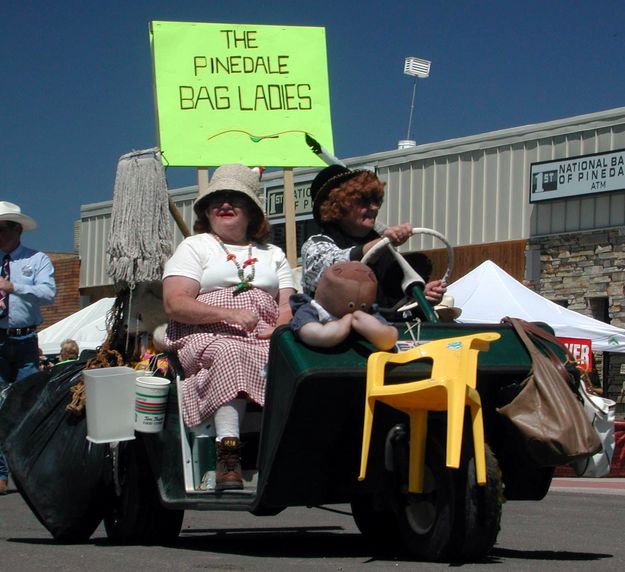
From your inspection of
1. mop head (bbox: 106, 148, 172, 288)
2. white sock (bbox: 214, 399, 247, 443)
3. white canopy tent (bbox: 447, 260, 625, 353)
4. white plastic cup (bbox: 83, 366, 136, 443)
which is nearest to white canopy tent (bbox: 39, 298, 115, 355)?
white canopy tent (bbox: 447, 260, 625, 353)

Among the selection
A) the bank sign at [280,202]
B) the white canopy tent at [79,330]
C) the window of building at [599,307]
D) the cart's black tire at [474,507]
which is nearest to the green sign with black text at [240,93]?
the cart's black tire at [474,507]

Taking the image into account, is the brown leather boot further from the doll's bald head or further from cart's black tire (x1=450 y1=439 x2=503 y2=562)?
cart's black tire (x1=450 y1=439 x2=503 y2=562)

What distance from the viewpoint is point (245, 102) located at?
28.6 ft

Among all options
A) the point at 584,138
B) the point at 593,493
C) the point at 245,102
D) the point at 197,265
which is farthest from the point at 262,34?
the point at 584,138

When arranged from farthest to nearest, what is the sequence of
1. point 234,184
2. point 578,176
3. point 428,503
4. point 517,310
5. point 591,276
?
point 591,276 → point 578,176 → point 517,310 → point 234,184 → point 428,503

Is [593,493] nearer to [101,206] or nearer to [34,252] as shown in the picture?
[34,252]

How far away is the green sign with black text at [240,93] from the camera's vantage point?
8.39 metres

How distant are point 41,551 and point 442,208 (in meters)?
19.6

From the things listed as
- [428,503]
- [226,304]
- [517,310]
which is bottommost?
[517,310]

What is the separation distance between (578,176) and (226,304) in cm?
1708

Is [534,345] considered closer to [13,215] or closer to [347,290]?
[347,290]

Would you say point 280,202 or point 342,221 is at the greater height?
point 342,221

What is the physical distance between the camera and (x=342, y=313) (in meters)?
5.18

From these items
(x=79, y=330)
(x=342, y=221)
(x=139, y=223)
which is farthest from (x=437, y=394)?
(x=79, y=330)
